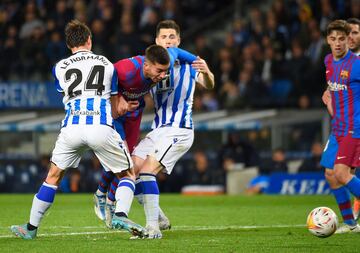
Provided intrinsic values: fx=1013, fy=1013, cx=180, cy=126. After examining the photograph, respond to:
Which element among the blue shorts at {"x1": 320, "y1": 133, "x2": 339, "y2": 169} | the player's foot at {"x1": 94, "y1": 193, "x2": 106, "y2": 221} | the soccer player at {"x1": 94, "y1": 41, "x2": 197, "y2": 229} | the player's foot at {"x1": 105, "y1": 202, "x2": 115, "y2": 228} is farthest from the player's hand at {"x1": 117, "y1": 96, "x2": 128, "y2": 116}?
the blue shorts at {"x1": 320, "y1": 133, "x2": 339, "y2": 169}

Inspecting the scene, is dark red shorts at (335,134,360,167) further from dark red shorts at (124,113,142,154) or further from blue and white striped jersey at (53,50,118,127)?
blue and white striped jersey at (53,50,118,127)

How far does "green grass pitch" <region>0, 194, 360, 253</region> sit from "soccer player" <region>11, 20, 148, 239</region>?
0.38m

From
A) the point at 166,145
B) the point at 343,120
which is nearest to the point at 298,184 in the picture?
the point at 343,120

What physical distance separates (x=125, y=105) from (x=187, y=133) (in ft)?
2.86

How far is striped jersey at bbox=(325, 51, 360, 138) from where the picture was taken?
10914 millimetres

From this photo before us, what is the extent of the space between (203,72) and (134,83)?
0.80 meters

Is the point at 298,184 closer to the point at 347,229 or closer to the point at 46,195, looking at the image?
the point at 347,229

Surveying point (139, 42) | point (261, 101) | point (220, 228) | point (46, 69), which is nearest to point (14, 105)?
point (46, 69)

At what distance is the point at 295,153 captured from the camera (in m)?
21.7

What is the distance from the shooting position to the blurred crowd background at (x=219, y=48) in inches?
850

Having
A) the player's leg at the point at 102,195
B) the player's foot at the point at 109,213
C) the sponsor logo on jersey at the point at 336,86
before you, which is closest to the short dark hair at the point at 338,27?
the sponsor logo on jersey at the point at 336,86

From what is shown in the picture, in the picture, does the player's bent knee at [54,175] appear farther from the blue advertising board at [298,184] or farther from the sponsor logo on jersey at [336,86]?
the blue advertising board at [298,184]

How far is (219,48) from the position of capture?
83.6ft

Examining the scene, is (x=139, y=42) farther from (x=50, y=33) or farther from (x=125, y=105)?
(x=125, y=105)
